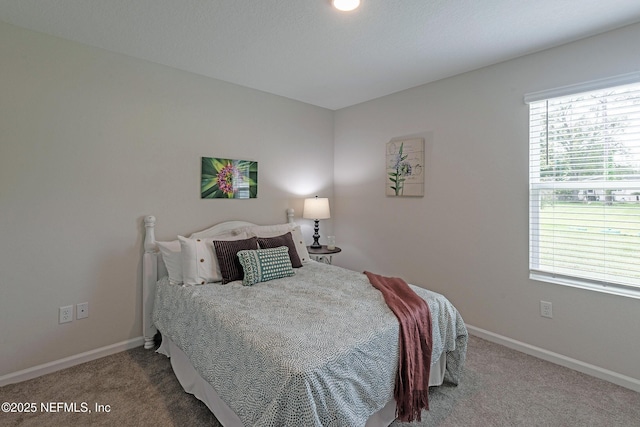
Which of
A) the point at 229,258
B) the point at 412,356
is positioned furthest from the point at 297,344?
the point at 229,258

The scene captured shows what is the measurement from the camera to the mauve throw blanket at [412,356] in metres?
1.62

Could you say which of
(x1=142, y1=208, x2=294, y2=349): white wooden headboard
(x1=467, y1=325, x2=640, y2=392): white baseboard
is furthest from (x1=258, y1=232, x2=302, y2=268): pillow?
(x1=467, y1=325, x2=640, y2=392): white baseboard

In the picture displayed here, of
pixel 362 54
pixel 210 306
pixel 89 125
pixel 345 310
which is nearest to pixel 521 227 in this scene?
pixel 345 310

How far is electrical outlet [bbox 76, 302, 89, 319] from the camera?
240cm

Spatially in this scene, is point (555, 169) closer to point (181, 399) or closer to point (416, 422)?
point (416, 422)

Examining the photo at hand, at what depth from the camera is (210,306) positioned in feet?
6.42

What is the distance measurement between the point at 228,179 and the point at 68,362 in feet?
6.52

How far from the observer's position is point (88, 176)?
2412 millimetres

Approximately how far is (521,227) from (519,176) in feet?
1.42

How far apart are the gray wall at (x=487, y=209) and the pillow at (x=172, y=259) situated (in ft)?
7.28

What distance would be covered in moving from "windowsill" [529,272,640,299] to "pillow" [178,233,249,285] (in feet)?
8.71

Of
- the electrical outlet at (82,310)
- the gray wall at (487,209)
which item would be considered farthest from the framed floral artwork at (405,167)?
the electrical outlet at (82,310)

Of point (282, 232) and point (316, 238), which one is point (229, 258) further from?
point (316, 238)

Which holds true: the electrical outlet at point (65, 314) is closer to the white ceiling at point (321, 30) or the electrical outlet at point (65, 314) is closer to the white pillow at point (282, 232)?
the white pillow at point (282, 232)
